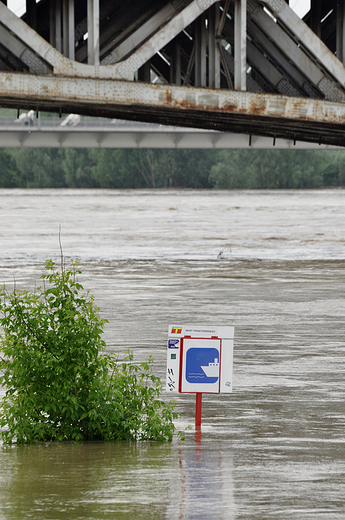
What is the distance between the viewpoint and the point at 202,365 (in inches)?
269

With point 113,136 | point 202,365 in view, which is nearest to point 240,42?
point 202,365

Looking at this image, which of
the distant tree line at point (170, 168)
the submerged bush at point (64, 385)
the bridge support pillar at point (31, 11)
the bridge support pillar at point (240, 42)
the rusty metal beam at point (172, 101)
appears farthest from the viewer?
the distant tree line at point (170, 168)

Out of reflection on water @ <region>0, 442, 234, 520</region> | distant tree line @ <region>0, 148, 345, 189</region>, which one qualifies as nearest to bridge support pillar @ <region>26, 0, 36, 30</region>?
reflection on water @ <region>0, 442, 234, 520</region>

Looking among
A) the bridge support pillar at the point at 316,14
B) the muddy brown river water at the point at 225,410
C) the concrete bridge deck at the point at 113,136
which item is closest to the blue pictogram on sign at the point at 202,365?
the muddy brown river water at the point at 225,410

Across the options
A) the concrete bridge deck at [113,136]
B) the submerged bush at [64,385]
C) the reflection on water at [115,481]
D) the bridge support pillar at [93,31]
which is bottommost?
the reflection on water at [115,481]

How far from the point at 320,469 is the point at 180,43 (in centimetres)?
1821

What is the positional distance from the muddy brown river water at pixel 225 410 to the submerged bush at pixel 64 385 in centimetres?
19

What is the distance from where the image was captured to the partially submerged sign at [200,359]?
6809 millimetres

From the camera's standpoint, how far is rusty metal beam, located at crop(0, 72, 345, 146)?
18.5 m

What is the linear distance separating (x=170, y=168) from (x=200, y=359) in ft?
405

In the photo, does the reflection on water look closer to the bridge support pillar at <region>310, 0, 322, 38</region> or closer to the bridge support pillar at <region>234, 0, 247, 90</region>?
the bridge support pillar at <region>234, 0, 247, 90</region>

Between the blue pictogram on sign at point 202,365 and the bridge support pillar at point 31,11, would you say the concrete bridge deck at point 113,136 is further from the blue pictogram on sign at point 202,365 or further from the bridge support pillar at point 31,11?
the blue pictogram on sign at point 202,365

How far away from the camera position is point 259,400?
8.32m

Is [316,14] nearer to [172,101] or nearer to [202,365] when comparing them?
[172,101]
